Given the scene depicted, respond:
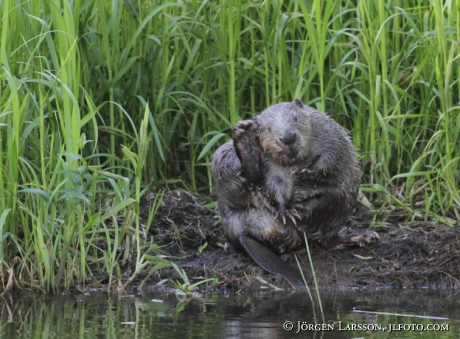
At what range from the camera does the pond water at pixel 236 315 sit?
3.58m

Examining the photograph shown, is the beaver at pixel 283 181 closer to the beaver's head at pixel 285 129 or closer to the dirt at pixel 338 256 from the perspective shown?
the beaver's head at pixel 285 129

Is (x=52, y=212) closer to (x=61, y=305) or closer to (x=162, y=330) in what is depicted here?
(x=61, y=305)

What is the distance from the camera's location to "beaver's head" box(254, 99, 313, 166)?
16.3 ft

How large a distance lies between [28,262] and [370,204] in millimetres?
2263

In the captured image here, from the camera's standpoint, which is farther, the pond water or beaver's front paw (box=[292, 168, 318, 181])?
beaver's front paw (box=[292, 168, 318, 181])

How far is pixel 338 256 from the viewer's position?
509 cm

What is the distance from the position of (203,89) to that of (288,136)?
1.41 metres

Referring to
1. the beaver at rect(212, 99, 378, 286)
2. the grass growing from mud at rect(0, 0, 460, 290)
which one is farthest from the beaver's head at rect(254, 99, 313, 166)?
the grass growing from mud at rect(0, 0, 460, 290)

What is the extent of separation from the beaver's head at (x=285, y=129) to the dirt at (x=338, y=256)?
55cm

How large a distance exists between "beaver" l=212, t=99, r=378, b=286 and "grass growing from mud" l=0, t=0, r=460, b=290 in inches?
17.7

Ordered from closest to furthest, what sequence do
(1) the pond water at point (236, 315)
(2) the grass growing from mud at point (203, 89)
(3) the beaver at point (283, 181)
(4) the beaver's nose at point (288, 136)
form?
1. (1) the pond water at point (236, 315)
2. (2) the grass growing from mud at point (203, 89)
3. (4) the beaver's nose at point (288, 136)
4. (3) the beaver at point (283, 181)

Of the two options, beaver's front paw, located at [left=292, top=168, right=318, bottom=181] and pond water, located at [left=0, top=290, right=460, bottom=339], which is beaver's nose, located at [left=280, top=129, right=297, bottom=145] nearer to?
beaver's front paw, located at [left=292, top=168, right=318, bottom=181]

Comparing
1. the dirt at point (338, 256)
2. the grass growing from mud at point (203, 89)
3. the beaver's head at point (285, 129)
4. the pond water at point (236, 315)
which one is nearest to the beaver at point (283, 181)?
the beaver's head at point (285, 129)

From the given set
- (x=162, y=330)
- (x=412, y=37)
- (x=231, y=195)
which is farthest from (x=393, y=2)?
(x=162, y=330)
